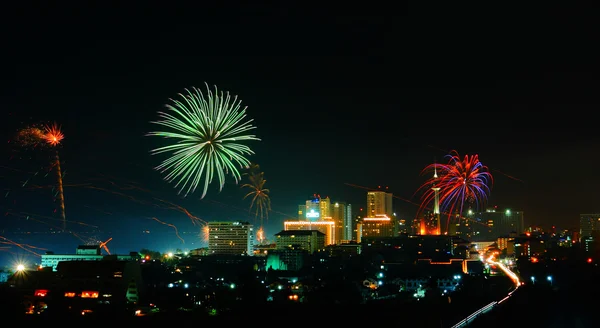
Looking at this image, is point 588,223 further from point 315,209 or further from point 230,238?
point 230,238

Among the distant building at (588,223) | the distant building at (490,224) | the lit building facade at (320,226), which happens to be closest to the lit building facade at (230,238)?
the lit building facade at (320,226)

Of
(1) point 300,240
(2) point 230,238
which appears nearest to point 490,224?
(1) point 300,240

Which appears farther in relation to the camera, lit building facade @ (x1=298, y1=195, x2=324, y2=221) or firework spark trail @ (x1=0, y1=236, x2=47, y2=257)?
lit building facade @ (x1=298, y1=195, x2=324, y2=221)

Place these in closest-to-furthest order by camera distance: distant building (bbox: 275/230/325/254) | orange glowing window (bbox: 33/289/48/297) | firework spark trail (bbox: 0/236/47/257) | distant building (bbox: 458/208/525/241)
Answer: orange glowing window (bbox: 33/289/48/297) < firework spark trail (bbox: 0/236/47/257) < distant building (bbox: 275/230/325/254) < distant building (bbox: 458/208/525/241)

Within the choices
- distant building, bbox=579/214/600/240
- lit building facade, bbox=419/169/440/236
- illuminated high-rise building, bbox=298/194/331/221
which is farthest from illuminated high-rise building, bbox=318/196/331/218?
distant building, bbox=579/214/600/240

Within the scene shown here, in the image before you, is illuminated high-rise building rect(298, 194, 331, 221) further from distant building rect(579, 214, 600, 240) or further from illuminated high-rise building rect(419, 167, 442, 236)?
distant building rect(579, 214, 600, 240)

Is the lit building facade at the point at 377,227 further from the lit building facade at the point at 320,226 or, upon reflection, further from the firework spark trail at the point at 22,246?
the firework spark trail at the point at 22,246
